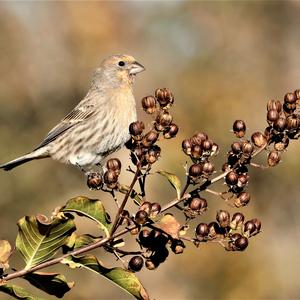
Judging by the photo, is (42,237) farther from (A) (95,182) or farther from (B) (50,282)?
(A) (95,182)

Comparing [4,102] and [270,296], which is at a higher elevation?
[4,102]

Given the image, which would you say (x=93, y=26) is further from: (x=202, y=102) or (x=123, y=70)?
(x=123, y=70)

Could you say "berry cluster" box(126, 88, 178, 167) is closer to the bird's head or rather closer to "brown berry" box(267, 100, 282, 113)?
"brown berry" box(267, 100, 282, 113)

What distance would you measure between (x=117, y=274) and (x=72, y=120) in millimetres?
5516

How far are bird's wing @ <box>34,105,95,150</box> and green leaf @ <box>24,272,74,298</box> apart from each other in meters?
5.08

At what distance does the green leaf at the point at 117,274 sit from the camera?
410 centimetres

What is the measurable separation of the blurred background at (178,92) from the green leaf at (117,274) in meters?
6.98

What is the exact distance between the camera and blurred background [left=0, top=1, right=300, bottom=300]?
12.5 metres

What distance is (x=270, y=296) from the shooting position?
1314 cm

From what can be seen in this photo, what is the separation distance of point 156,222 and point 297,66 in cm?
1612

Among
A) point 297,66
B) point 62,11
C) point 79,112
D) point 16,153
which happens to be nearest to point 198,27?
point 297,66

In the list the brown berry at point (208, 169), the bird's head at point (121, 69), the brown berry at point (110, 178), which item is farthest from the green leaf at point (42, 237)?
the bird's head at point (121, 69)

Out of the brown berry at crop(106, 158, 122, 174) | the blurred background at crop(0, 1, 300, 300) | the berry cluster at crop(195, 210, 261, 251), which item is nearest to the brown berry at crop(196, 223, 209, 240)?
the berry cluster at crop(195, 210, 261, 251)

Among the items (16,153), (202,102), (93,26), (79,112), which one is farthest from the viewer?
(93,26)
